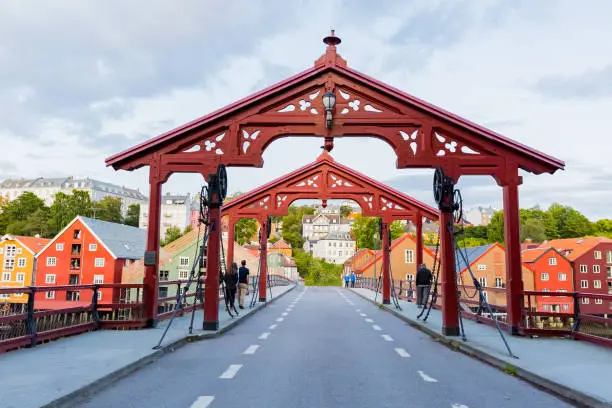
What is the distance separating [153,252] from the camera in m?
12.5

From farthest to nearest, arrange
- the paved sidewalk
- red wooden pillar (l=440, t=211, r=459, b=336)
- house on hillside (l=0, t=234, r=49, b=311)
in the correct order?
house on hillside (l=0, t=234, r=49, b=311) → red wooden pillar (l=440, t=211, r=459, b=336) → the paved sidewalk

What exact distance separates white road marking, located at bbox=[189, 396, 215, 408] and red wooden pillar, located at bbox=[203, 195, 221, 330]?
21.1 ft

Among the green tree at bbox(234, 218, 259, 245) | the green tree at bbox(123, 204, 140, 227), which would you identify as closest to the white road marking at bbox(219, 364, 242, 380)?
the green tree at bbox(234, 218, 259, 245)

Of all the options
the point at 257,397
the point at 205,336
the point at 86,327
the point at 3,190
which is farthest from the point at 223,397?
the point at 3,190

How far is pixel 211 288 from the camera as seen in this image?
12445mm

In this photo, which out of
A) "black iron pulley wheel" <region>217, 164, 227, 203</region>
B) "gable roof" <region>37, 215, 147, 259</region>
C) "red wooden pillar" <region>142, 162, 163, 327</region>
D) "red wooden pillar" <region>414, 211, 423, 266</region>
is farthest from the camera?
"gable roof" <region>37, 215, 147, 259</region>

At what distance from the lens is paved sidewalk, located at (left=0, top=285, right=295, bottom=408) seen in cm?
551

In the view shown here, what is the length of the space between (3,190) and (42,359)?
214 meters

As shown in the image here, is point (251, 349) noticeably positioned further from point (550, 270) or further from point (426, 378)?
point (550, 270)

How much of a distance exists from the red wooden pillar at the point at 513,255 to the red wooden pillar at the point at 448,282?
4.21 feet

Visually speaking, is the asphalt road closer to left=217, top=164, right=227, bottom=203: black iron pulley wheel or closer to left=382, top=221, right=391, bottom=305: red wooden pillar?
left=217, top=164, right=227, bottom=203: black iron pulley wheel

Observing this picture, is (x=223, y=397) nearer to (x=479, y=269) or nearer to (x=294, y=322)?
(x=294, y=322)

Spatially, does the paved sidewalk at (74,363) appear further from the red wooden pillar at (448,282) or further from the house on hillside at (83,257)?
the house on hillside at (83,257)

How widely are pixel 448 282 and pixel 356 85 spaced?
529 cm
